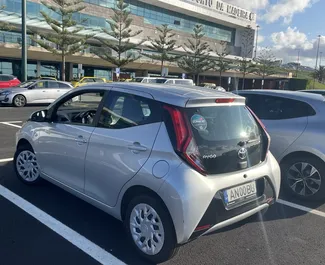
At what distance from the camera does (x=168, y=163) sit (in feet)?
8.93

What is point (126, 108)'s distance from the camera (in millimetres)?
3244

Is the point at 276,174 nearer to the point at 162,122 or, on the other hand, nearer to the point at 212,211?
the point at 212,211

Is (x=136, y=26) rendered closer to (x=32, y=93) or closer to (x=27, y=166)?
(x=32, y=93)

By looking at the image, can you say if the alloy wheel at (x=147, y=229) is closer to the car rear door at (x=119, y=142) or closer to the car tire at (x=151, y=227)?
the car tire at (x=151, y=227)

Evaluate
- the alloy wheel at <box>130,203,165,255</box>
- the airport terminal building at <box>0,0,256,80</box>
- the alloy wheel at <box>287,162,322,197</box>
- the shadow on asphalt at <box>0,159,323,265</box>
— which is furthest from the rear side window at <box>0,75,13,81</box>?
the alloy wheel at <box>130,203,165,255</box>

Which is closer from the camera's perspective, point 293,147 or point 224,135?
point 224,135

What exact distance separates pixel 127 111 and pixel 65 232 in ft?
4.79

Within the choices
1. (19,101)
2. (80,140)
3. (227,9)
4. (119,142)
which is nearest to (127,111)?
(119,142)

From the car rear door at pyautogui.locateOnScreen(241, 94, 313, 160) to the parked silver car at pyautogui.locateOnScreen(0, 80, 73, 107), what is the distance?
1356 cm

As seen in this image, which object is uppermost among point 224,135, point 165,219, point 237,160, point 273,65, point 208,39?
point 208,39

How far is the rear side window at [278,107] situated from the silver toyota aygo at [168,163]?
5.22 feet

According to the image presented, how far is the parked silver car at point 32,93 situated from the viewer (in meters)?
15.4

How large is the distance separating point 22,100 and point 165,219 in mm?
14912

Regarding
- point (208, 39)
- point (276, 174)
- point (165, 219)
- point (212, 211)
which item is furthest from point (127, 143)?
point (208, 39)
